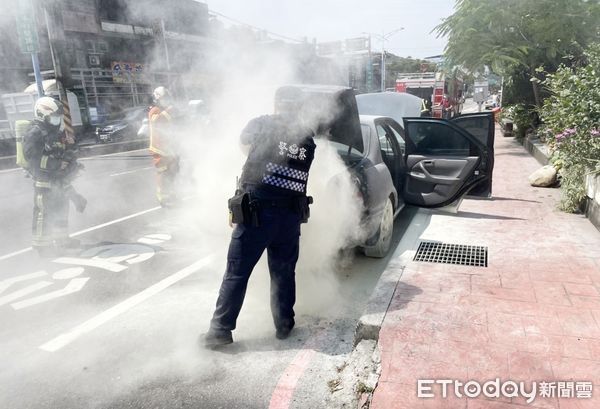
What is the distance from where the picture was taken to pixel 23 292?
4035mm

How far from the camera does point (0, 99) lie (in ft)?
49.9

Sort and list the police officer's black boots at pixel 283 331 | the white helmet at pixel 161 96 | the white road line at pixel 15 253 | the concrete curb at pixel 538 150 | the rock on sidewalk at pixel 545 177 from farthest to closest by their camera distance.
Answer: the concrete curb at pixel 538 150 → the rock on sidewalk at pixel 545 177 → the white helmet at pixel 161 96 → the white road line at pixel 15 253 → the police officer's black boots at pixel 283 331

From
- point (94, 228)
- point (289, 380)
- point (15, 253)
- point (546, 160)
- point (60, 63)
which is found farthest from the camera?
point (60, 63)

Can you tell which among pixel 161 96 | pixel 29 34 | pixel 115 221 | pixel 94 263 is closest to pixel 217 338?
pixel 94 263

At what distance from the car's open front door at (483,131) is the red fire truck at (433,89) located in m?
15.3

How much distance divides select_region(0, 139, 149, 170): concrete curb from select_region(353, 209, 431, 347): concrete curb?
42.1 ft

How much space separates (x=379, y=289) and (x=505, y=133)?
13957mm

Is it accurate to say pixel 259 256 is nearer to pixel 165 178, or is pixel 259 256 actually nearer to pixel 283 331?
pixel 283 331

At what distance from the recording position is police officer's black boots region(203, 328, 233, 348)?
3010 mm

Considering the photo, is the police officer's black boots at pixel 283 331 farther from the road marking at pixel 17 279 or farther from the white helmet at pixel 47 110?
the white helmet at pixel 47 110

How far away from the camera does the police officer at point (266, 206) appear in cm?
294

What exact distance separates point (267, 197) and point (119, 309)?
1759 mm

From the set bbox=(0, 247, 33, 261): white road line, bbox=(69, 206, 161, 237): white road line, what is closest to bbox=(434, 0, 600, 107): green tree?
bbox=(69, 206, 161, 237): white road line

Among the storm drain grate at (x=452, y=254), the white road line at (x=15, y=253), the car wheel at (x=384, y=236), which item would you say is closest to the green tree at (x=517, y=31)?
the storm drain grate at (x=452, y=254)
